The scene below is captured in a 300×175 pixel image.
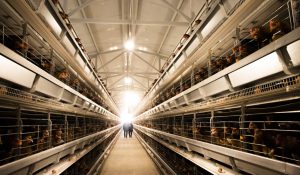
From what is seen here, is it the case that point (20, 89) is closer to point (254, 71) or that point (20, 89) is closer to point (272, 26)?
point (254, 71)

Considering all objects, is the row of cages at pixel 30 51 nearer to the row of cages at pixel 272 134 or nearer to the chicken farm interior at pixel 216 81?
the chicken farm interior at pixel 216 81

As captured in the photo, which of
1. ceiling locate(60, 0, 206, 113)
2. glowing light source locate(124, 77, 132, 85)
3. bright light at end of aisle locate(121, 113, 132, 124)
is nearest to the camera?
ceiling locate(60, 0, 206, 113)

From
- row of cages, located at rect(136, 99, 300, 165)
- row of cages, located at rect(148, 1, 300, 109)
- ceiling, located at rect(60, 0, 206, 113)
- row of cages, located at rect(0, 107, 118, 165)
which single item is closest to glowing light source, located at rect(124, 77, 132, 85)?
ceiling, located at rect(60, 0, 206, 113)

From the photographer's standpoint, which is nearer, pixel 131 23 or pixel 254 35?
pixel 254 35

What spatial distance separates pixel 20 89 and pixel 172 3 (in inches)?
238

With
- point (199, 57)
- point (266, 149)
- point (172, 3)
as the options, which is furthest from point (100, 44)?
point (266, 149)

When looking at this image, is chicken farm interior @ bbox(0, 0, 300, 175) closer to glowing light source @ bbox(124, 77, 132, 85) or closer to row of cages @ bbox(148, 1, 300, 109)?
row of cages @ bbox(148, 1, 300, 109)

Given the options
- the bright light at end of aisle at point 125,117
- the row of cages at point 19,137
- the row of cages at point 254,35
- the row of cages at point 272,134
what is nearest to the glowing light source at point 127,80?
the row of cages at point 19,137

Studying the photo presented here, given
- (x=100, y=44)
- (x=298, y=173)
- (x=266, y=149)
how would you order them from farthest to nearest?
(x=100, y=44) → (x=266, y=149) → (x=298, y=173)

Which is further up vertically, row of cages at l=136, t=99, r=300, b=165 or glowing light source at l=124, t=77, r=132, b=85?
glowing light source at l=124, t=77, r=132, b=85

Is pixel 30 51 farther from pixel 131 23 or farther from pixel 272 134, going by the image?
pixel 131 23

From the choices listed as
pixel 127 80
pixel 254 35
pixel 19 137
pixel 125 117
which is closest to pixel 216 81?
pixel 254 35

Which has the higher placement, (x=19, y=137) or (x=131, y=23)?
(x=131, y=23)

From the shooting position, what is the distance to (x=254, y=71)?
176 centimetres
